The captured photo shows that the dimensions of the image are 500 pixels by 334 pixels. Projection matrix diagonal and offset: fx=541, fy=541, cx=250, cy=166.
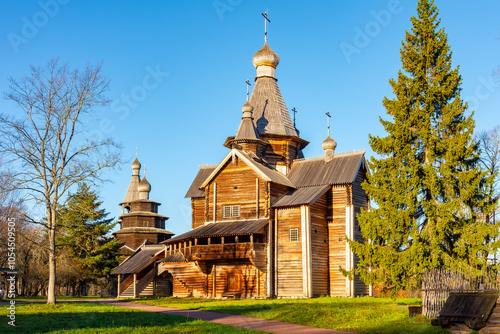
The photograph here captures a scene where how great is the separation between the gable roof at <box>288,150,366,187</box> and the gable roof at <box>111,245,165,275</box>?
13.1m

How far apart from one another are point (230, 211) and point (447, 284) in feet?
72.6

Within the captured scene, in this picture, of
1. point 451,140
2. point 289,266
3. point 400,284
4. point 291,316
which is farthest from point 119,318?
point 289,266

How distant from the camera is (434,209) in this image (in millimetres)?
21547

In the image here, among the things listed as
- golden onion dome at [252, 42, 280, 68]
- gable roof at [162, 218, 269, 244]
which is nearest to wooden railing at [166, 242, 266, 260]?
gable roof at [162, 218, 269, 244]

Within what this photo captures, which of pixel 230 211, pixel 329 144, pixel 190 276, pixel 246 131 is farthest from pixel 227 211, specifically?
pixel 329 144

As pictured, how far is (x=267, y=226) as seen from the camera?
36.8 meters

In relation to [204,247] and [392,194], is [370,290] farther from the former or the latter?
[392,194]

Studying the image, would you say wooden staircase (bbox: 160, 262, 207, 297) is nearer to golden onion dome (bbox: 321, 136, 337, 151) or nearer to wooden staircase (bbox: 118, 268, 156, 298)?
wooden staircase (bbox: 118, 268, 156, 298)

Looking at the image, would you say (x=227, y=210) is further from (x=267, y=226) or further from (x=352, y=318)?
(x=352, y=318)

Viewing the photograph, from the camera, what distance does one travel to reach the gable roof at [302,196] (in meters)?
36.2

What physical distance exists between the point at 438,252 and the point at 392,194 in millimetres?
2967

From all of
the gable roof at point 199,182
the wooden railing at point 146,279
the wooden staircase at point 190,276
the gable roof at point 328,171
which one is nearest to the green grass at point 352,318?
the wooden staircase at point 190,276

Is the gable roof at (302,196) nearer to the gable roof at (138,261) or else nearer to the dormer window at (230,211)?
the dormer window at (230,211)

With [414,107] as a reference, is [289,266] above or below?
below
